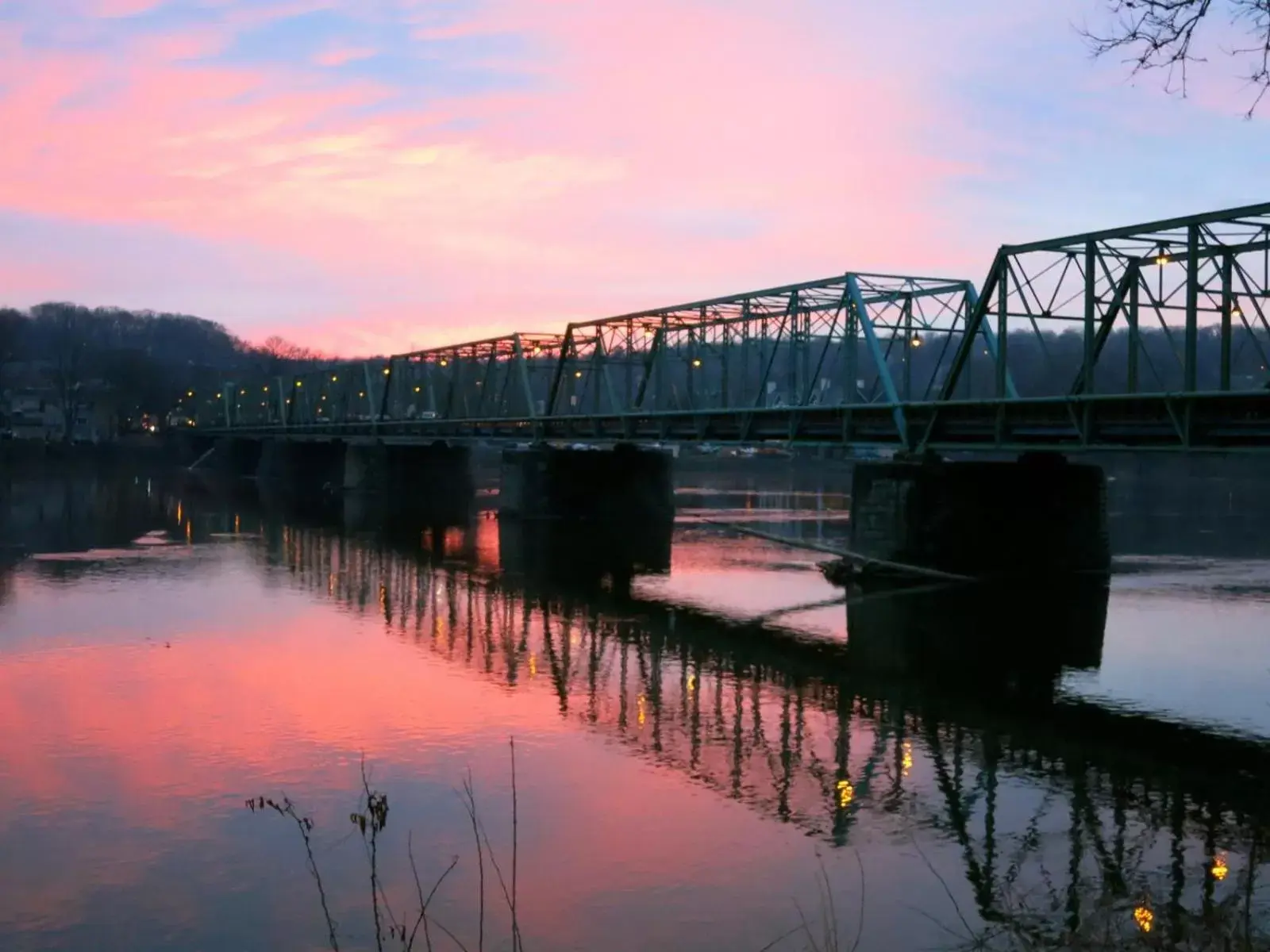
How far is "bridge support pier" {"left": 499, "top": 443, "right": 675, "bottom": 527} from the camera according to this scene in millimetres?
71625

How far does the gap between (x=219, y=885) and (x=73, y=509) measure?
229ft

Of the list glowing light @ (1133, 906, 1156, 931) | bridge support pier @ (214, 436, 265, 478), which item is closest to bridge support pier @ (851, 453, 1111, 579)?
glowing light @ (1133, 906, 1156, 931)

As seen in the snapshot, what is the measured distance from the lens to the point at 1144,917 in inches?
530

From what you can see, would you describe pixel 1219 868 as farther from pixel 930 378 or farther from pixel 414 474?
pixel 414 474

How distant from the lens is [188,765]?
19.4m

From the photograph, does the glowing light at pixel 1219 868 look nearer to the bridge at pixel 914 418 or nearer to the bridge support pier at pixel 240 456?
the bridge at pixel 914 418

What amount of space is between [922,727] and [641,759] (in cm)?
549

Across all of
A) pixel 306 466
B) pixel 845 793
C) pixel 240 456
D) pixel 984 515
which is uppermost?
pixel 240 456

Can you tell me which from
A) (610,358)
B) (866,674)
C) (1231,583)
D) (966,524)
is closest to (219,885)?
(866,674)

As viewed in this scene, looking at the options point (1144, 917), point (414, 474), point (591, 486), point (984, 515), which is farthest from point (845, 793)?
point (414, 474)

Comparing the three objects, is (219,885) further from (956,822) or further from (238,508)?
(238,508)

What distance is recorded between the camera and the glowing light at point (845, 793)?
17938 mm

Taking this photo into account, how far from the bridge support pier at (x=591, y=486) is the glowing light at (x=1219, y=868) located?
55.7m

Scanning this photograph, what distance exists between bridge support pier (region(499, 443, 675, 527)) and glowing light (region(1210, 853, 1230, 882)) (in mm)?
55669
